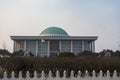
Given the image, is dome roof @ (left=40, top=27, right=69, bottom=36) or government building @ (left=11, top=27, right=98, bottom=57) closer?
dome roof @ (left=40, top=27, right=69, bottom=36)

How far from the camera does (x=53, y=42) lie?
90500mm

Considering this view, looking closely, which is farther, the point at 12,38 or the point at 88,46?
the point at 88,46

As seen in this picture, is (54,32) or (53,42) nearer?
(54,32)

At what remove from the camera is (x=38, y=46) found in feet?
296

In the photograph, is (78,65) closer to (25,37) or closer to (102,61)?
(102,61)

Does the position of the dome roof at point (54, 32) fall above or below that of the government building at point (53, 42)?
above

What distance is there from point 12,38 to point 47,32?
442 inches

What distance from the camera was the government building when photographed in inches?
3425

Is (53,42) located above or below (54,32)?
below

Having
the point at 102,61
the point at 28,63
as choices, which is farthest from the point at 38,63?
the point at 102,61

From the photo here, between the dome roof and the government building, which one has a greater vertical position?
the dome roof

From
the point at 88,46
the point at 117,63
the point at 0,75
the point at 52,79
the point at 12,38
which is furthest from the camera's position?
the point at 88,46

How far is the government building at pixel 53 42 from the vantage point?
87000 mm

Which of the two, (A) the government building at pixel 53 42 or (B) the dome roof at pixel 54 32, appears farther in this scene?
(A) the government building at pixel 53 42
